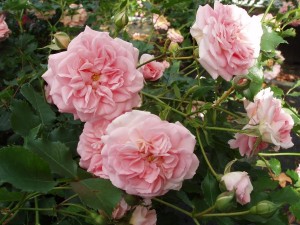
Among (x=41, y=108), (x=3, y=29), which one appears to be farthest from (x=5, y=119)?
(x=3, y=29)

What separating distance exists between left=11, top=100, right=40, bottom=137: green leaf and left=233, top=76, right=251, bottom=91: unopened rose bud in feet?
1.20

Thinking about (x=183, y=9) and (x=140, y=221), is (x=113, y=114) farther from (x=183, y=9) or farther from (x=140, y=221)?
(x=183, y=9)

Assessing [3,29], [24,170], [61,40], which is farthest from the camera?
[3,29]

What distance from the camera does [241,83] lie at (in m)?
0.73

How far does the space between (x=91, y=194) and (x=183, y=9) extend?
220 cm

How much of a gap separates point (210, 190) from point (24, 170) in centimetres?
30

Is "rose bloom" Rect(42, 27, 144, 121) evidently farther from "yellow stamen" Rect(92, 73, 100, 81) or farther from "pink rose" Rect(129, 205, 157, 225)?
"pink rose" Rect(129, 205, 157, 225)

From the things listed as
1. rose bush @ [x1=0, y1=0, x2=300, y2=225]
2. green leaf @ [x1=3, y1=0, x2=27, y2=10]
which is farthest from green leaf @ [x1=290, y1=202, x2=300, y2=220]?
green leaf @ [x1=3, y1=0, x2=27, y2=10]

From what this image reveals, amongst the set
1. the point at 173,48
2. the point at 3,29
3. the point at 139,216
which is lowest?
the point at 3,29

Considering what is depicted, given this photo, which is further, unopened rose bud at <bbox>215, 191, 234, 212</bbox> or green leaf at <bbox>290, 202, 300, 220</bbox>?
green leaf at <bbox>290, 202, 300, 220</bbox>

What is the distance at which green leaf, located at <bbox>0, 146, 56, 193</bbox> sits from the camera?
0.48m

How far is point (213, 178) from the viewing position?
663 millimetres

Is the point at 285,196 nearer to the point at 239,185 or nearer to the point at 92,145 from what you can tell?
the point at 239,185

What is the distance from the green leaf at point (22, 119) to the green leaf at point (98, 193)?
205mm
